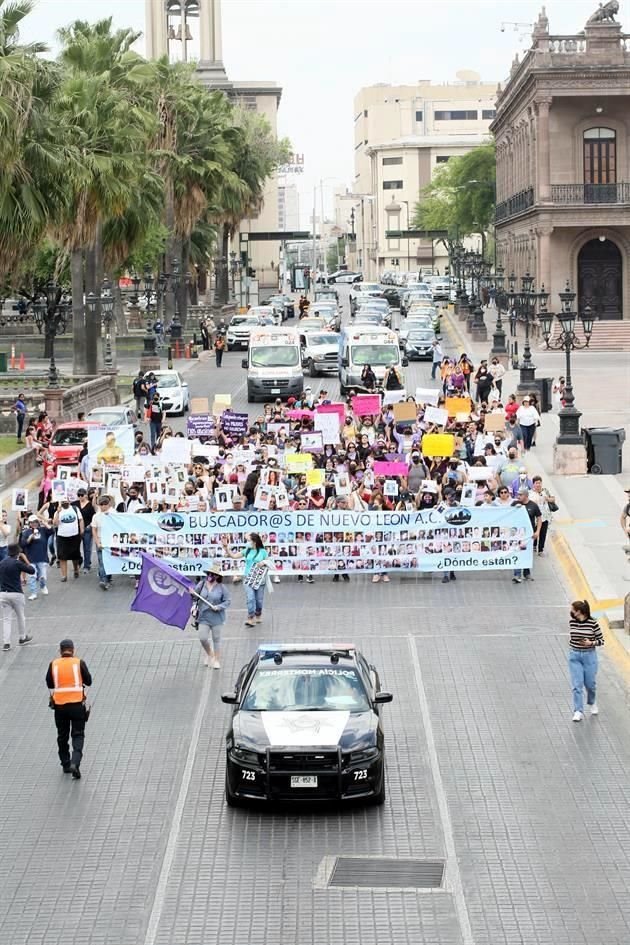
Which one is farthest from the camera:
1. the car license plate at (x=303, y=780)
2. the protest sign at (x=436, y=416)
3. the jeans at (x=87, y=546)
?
the protest sign at (x=436, y=416)

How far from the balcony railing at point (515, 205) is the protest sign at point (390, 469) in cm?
5408

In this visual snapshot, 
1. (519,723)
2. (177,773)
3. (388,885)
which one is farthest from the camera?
(519,723)

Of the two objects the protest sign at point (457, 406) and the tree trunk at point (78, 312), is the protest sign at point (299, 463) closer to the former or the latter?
the protest sign at point (457, 406)

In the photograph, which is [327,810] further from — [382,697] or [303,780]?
[382,697]

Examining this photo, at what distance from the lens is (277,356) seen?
5291cm

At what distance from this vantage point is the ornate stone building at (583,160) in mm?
75375

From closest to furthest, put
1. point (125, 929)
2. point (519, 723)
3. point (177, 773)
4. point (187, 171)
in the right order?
1. point (125, 929)
2. point (177, 773)
3. point (519, 723)
4. point (187, 171)

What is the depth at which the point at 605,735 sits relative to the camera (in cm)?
1772

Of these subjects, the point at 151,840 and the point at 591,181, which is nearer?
the point at 151,840

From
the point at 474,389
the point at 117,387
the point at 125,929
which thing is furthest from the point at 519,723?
the point at 117,387

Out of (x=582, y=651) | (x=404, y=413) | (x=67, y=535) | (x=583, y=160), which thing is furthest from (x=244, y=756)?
(x=583, y=160)

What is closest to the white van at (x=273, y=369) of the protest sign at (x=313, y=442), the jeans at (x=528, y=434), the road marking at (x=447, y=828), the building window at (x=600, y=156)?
the jeans at (x=528, y=434)

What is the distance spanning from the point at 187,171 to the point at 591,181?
63.1 feet

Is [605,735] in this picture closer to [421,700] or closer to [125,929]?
[421,700]
